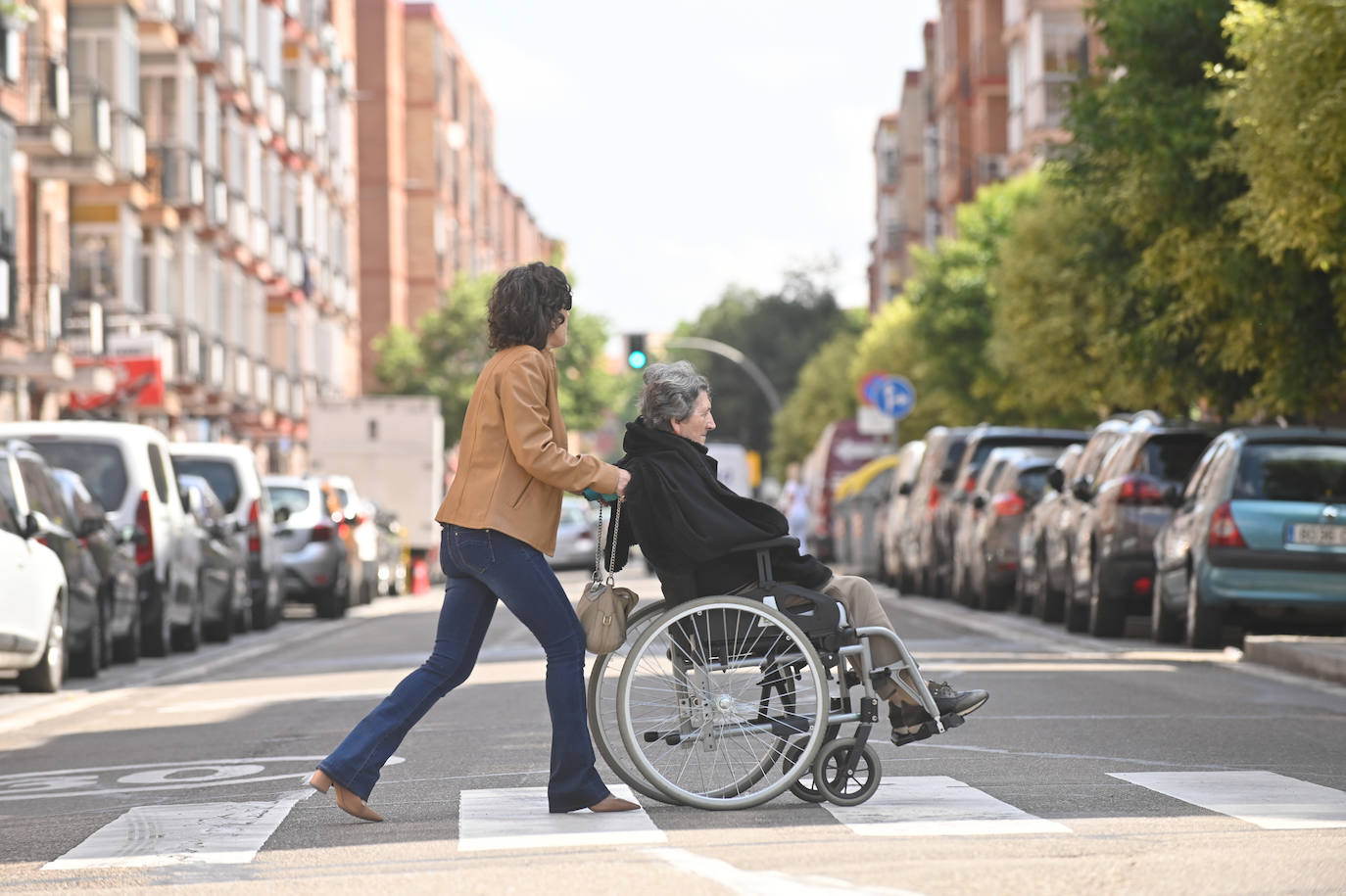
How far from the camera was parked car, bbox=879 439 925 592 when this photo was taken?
33750mm

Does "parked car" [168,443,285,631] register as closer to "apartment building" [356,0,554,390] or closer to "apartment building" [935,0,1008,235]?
"apartment building" [935,0,1008,235]

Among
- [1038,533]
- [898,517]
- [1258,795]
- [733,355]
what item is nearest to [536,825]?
[1258,795]

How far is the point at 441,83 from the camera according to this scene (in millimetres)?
94000

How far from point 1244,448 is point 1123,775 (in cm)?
899

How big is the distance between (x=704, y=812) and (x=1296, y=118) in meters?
12.5

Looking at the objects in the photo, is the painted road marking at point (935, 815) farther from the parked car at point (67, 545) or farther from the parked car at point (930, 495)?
the parked car at point (930, 495)

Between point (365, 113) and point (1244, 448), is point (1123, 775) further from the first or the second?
point (365, 113)

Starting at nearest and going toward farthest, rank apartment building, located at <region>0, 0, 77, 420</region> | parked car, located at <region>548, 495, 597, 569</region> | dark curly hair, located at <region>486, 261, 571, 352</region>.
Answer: dark curly hair, located at <region>486, 261, 571, 352</region>
apartment building, located at <region>0, 0, 77, 420</region>
parked car, located at <region>548, 495, 597, 569</region>

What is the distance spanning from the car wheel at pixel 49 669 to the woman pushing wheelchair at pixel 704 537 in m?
8.97

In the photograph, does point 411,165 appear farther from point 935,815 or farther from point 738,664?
point 935,815

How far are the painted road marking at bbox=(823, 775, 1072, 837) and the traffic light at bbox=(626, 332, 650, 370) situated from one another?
26.3 meters

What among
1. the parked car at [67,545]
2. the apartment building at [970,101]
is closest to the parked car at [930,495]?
the parked car at [67,545]

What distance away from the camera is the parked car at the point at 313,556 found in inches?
1161

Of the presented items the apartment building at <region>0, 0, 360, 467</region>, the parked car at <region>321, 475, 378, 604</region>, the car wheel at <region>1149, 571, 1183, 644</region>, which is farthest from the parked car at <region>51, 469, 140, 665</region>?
the apartment building at <region>0, 0, 360, 467</region>
